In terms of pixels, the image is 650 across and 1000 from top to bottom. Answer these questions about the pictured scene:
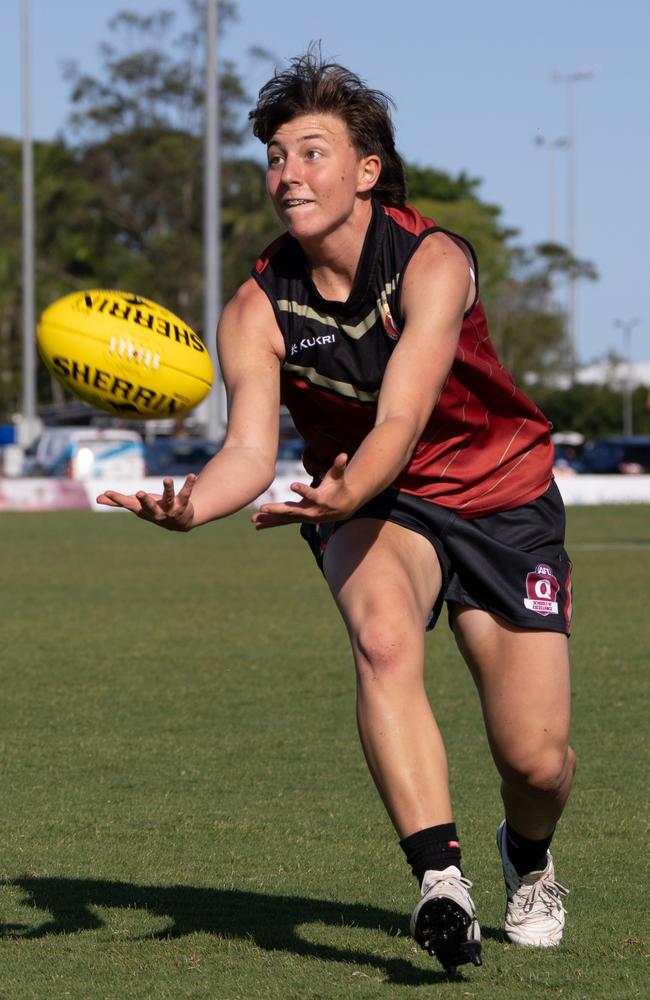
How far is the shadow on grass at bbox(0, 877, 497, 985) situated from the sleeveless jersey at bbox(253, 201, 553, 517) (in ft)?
4.03

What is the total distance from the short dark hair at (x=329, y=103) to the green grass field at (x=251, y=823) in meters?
2.18

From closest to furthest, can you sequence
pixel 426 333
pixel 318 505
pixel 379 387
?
pixel 318 505 < pixel 426 333 < pixel 379 387

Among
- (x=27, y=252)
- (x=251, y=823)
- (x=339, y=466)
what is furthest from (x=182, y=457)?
(x=339, y=466)

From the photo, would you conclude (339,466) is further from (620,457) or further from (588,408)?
(588,408)

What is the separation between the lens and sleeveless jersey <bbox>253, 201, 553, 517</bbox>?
4.57 m

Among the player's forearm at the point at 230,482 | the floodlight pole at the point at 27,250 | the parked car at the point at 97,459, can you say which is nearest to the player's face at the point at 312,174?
the player's forearm at the point at 230,482

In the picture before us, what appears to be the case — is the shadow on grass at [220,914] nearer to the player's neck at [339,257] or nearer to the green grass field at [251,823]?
the green grass field at [251,823]

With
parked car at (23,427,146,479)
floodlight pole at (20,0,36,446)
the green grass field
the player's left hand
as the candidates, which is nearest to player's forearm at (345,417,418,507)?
the player's left hand

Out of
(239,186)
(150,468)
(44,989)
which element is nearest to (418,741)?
(44,989)

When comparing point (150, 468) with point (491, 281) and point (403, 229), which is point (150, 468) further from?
point (491, 281)

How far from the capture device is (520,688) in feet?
15.1

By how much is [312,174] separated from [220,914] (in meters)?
2.16

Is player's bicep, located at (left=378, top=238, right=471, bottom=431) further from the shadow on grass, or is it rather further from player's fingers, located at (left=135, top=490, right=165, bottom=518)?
the shadow on grass

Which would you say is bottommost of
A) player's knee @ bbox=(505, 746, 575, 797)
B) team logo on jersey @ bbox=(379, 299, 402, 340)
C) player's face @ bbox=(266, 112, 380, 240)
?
player's knee @ bbox=(505, 746, 575, 797)
